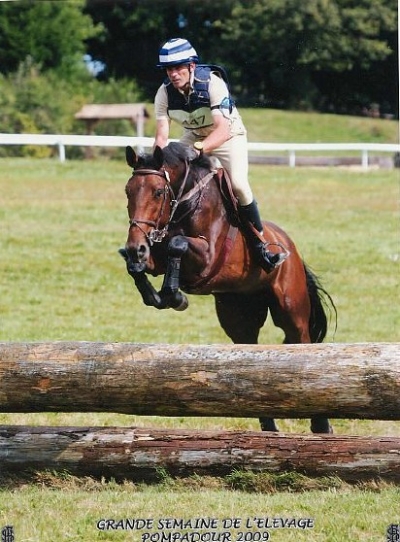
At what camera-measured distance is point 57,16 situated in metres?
6.47

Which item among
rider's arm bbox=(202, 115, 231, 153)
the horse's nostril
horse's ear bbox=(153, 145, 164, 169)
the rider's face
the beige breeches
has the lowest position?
the horse's nostril

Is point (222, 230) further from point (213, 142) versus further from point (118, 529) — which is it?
point (118, 529)

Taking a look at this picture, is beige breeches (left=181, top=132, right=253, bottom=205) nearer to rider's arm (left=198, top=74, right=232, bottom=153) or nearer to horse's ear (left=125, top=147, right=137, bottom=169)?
rider's arm (left=198, top=74, right=232, bottom=153)

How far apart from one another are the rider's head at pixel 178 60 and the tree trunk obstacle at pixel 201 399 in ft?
4.94

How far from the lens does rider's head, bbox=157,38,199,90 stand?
17.6ft

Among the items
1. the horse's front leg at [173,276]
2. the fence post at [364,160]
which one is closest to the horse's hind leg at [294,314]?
the horse's front leg at [173,276]

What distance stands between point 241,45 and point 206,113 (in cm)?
72

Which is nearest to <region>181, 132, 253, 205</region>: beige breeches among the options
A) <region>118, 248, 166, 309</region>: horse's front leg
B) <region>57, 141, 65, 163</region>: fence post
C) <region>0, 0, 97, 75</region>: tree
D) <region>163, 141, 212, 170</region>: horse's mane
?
<region>163, 141, 212, 170</region>: horse's mane

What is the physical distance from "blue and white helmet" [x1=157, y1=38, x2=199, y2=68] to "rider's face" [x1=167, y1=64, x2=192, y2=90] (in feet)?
0.08

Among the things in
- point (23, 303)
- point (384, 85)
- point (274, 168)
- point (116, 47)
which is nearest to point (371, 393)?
point (384, 85)

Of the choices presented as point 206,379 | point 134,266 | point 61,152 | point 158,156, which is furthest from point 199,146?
point 61,152

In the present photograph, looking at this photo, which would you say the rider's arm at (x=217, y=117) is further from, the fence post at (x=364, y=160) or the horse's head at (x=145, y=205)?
the fence post at (x=364, y=160)

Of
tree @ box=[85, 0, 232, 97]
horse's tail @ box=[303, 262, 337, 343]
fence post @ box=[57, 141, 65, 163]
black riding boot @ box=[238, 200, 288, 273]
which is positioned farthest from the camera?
fence post @ box=[57, 141, 65, 163]

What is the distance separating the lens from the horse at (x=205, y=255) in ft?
17.9
